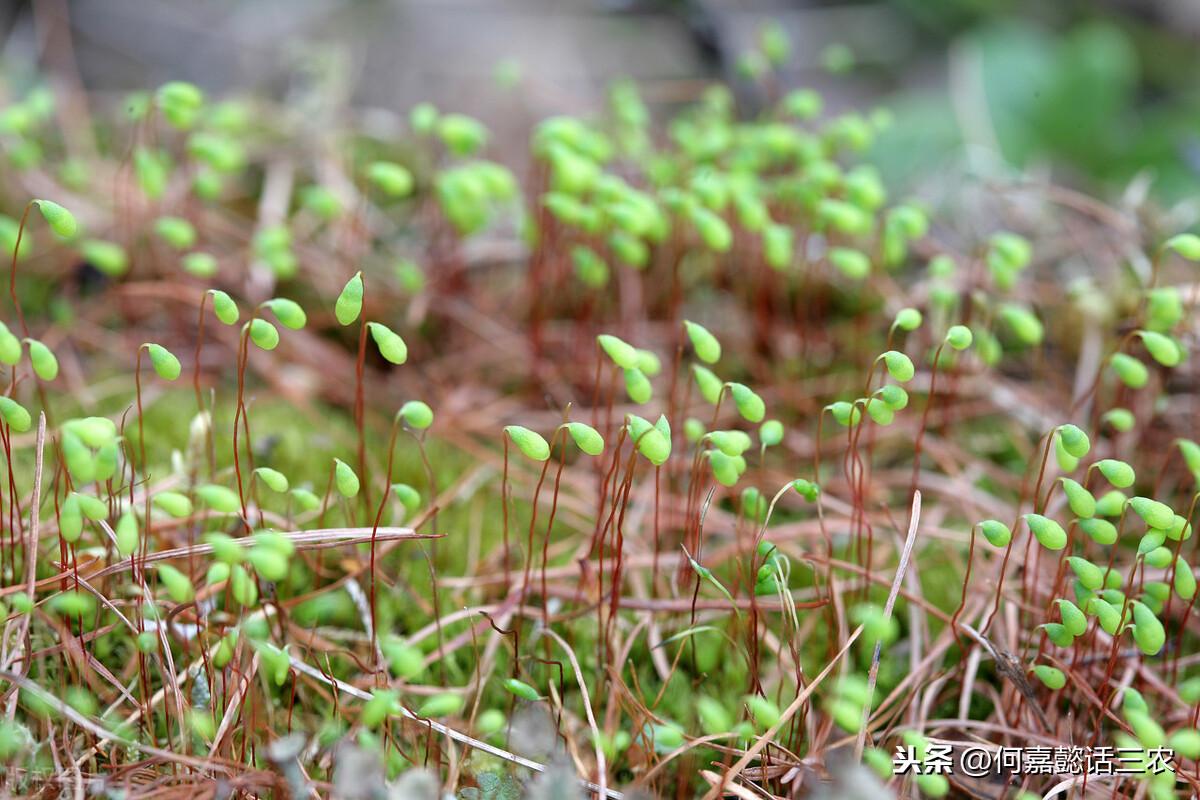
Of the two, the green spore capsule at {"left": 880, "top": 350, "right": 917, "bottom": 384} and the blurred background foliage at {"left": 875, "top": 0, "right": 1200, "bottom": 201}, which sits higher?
the blurred background foliage at {"left": 875, "top": 0, "right": 1200, "bottom": 201}

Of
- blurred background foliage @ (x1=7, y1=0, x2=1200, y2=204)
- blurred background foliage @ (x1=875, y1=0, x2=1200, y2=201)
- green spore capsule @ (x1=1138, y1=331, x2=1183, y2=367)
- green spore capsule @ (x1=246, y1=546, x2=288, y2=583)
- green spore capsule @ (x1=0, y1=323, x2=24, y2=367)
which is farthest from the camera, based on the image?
blurred background foliage @ (x1=7, y1=0, x2=1200, y2=204)

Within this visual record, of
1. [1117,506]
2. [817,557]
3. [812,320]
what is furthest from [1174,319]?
[812,320]

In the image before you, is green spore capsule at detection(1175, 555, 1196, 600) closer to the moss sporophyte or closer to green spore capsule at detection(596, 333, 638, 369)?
the moss sporophyte

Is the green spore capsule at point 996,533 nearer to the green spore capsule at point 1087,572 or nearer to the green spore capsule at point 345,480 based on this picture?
the green spore capsule at point 1087,572

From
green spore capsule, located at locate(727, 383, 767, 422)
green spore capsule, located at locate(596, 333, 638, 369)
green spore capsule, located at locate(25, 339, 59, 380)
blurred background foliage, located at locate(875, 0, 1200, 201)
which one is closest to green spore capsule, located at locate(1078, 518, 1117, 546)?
green spore capsule, located at locate(727, 383, 767, 422)

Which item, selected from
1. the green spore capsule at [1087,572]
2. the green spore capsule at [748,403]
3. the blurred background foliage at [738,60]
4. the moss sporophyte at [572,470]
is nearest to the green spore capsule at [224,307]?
the moss sporophyte at [572,470]

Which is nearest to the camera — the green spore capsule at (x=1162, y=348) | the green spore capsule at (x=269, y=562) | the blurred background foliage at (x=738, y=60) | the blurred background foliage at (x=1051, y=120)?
the green spore capsule at (x=269, y=562)

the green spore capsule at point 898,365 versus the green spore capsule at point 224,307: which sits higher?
the green spore capsule at point 224,307

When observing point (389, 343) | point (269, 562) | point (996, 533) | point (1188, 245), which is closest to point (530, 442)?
point (389, 343)

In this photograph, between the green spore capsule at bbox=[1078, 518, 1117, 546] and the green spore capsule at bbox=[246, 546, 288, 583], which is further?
the green spore capsule at bbox=[1078, 518, 1117, 546]

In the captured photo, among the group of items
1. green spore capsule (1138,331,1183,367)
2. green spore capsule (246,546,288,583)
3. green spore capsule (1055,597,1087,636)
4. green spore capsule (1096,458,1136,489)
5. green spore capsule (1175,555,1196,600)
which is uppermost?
green spore capsule (1138,331,1183,367)

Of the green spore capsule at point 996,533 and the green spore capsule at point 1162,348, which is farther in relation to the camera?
the green spore capsule at point 1162,348
